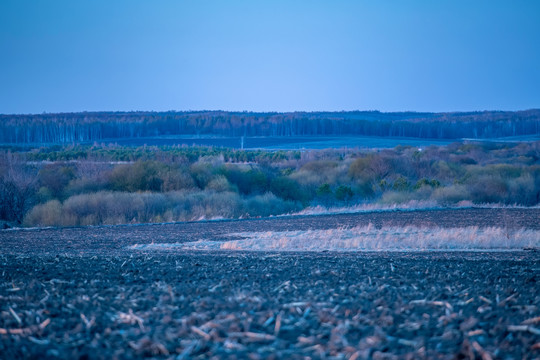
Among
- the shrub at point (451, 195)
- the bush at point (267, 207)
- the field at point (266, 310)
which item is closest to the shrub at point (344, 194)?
the bush at point (267, 207)

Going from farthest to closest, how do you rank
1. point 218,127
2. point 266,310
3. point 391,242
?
point 218,127 → point 391,242 → point 266,310

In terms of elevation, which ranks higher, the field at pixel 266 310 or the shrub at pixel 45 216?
the field at pixel 266 310

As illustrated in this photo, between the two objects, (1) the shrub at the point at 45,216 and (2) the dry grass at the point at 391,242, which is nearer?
(2) the dry grass at the point at 391,242

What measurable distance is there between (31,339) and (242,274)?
4202 millimetres

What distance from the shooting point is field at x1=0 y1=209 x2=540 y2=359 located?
4785 millimetres

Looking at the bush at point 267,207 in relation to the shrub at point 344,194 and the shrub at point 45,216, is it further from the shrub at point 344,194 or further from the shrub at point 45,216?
the shrub at point 45,216

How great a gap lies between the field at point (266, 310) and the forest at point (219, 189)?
21554 mm

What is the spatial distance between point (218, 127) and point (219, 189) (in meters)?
98.5

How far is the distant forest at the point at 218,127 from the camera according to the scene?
126 meters

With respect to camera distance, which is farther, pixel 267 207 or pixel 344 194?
pixel 344 194

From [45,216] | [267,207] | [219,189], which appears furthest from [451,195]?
[45,216]

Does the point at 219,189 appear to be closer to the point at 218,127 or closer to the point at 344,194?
the point at 344,194

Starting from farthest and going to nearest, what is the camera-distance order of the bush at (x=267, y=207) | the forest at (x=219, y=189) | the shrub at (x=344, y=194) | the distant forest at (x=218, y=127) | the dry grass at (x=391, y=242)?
the distant forest at (x=218, y=127), the shrub at (x=344, y=194), the bush at (x=267, y=207), the forest at (x=219, y=189), the dry grass at (x=391, y=242)

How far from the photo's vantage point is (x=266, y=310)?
19.5 feet
